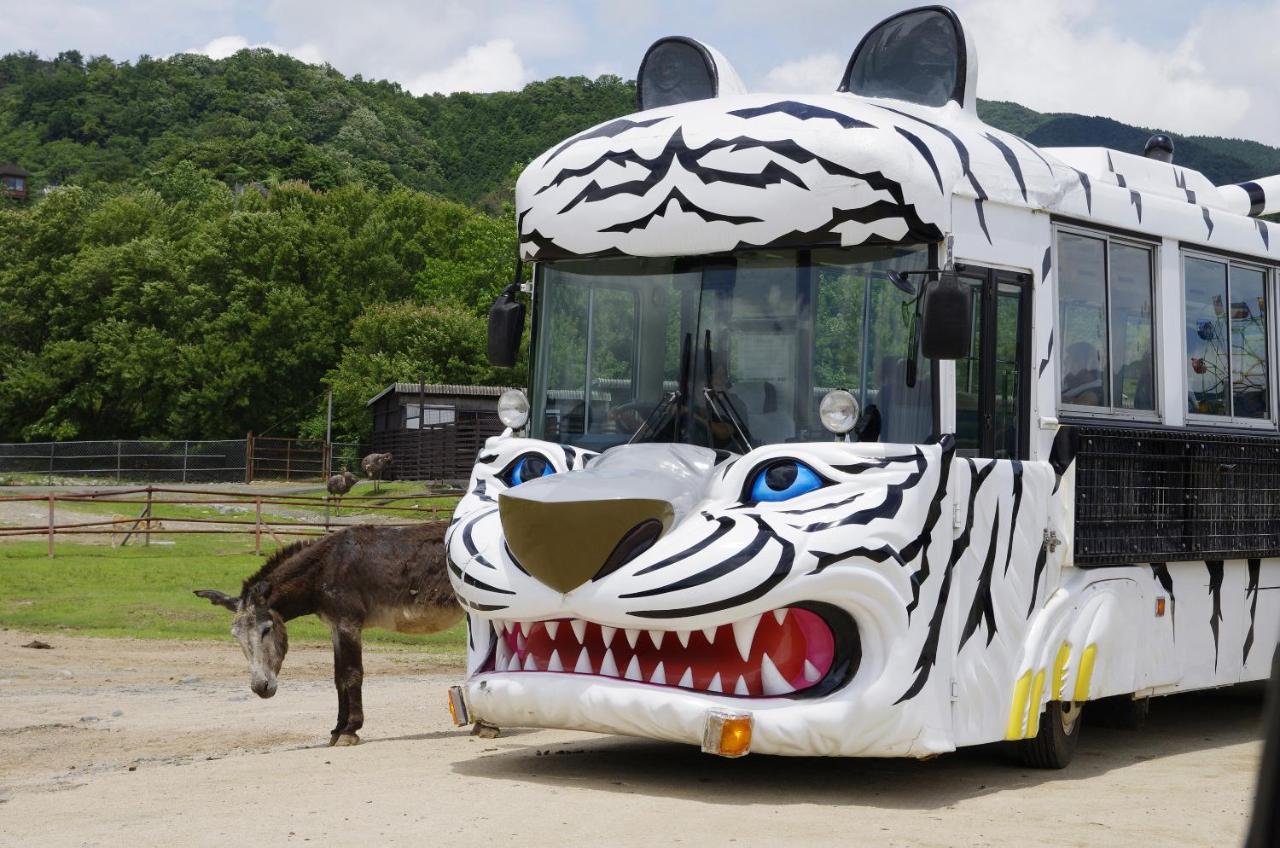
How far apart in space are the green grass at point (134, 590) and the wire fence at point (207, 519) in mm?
411

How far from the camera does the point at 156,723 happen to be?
13312mm

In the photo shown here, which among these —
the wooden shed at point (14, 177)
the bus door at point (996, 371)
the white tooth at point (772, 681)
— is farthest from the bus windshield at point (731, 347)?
the wooden shed at point (14, 177)

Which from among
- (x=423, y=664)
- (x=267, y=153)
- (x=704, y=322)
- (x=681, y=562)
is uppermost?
(x=267, y=153)

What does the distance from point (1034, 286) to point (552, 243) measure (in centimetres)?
273

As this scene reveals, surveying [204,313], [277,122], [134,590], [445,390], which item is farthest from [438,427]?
[277,122]

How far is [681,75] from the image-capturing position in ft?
37.1

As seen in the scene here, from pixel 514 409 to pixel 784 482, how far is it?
2.11 meters

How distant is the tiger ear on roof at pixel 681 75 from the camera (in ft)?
36.5

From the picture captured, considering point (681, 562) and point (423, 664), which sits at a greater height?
point (681, 562)

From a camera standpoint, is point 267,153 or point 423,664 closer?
point 423,664

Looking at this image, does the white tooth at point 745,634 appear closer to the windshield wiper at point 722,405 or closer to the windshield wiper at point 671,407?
the windshield wiper at point 722,405

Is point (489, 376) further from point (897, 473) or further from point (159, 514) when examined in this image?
point (897, 473)

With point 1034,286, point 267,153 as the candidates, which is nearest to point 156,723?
point 1034,286

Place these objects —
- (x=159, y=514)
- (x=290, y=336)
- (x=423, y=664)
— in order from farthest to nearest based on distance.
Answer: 1. (x=290, y=336)
2. (x=159, y=514)
3. (x=423, y=664)
